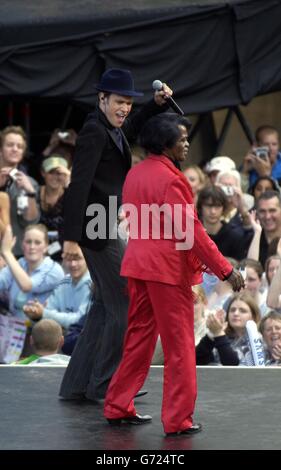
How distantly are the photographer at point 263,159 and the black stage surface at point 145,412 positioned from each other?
11.3ft

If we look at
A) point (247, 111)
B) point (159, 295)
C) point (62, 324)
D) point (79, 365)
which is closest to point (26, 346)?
point (62, 324)

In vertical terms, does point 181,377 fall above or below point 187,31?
below

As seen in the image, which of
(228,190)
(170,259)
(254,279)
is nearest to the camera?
(170,259)

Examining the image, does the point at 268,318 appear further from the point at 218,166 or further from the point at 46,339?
the point at 218,166

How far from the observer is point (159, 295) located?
22.3ft

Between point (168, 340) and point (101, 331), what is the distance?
2.54 ft

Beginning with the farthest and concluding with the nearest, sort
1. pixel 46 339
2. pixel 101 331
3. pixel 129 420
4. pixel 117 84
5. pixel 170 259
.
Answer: pixel 46 339
pixel 101 331
pixel 117 84
pixel 129 420
pixel 170 259

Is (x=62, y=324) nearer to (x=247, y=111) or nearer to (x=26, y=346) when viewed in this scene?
(x=26, y=346)

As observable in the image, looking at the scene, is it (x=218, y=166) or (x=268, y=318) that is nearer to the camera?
(x=268, y=318)

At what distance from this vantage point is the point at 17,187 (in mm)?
11172

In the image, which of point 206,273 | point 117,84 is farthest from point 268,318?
point 117,84

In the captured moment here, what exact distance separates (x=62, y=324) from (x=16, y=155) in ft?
6.24

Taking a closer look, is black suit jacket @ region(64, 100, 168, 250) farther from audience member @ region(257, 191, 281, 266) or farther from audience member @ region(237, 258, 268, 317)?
audience member @ region(257, 191, 281, 266)

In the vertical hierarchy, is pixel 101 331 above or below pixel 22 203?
below
